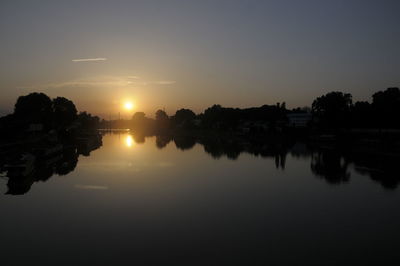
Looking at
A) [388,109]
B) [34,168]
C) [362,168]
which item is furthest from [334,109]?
[34,168]

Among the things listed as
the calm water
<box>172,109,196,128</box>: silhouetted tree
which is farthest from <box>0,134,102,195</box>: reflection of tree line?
<box>172,109,196,128</box>: silhouetted tree

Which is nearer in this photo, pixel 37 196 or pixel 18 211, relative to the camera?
pixel 18 211

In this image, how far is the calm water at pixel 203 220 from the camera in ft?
43.3

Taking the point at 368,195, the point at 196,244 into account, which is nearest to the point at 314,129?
the point at 368,195

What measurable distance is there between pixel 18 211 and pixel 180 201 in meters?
10.2

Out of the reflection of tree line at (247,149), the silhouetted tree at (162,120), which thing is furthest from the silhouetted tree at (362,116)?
the silhouetted tree at (162,120)

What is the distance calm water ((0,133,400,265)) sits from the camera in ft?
43.3

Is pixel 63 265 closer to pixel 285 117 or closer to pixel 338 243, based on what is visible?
pixel 338 243

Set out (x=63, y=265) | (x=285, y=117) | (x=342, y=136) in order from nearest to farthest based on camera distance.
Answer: (x=63, y=265) → (x=342, y=136) → (x=285, y=117)

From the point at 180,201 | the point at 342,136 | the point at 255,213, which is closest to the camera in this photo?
the point at 255,213

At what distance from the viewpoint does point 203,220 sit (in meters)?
17.8

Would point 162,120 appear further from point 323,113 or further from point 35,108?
point 323,113

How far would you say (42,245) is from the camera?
14.3 m

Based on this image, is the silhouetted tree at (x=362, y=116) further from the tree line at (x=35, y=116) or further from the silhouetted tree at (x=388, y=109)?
the tree line at (x=35, y=116)
